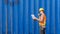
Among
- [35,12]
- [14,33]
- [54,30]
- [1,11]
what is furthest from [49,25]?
[1,11]

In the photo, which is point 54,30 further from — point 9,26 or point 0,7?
point 0,7

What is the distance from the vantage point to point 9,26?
6.38 metres

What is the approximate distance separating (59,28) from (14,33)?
1462mm

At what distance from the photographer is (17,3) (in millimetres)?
6414

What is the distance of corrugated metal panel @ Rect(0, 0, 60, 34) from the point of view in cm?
627

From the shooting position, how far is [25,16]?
6.32 metres

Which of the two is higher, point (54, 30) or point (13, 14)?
point (13, 14)

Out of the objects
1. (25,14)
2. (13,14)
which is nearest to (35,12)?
(25,14)

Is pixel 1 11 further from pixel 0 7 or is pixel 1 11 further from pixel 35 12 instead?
pixel 35 12

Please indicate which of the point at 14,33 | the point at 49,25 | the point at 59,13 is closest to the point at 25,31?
the point at 14,33

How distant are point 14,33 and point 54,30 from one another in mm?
1298

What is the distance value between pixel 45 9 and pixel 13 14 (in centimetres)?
104

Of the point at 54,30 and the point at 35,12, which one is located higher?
the point at 35,12

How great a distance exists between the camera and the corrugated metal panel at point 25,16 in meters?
6.27
